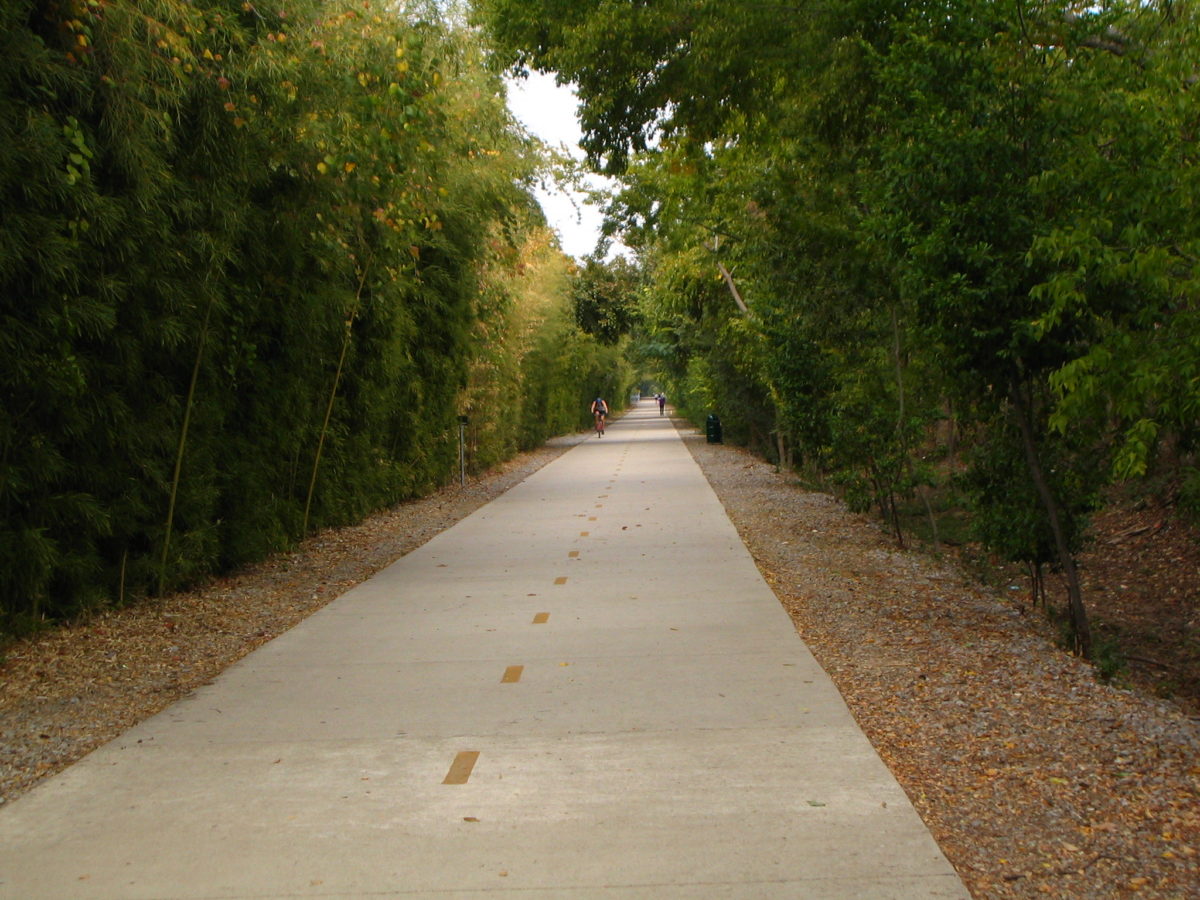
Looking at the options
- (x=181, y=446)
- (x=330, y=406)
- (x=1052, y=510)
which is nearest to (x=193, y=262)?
(x=181, y=446)

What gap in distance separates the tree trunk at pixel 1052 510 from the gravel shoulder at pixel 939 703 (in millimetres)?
351

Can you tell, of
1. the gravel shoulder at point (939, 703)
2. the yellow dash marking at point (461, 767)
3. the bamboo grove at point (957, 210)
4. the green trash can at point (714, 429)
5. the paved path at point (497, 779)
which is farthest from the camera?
the green trash can at point (714, 429)

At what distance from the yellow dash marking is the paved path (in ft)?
0.04

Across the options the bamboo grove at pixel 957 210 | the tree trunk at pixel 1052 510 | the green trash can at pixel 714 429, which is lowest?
the green trash can at pixel 714 429

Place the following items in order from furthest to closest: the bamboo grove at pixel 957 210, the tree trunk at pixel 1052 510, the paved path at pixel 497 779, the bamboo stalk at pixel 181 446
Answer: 1. the bamboo stalk at pixel 181 446
2. the tree trunk at pixel 1052 510
3. the bamboo grove at pixel 957 210
4. the paved path at pixel 497 779

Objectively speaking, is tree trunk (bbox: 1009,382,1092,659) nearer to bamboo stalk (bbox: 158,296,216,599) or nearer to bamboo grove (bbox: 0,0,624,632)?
bamboo grove (bbox: 0,0,624,632)

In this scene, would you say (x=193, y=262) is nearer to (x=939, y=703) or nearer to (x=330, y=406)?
(x=330, y=406)

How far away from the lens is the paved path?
12.1ft

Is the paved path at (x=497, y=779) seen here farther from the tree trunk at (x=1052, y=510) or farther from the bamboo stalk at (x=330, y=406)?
the bamboo stalk at (x=330, y=406)

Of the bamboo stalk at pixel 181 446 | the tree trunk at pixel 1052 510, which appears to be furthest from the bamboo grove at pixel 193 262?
the tree trunk at pixel 1052 510

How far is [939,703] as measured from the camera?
5652mm

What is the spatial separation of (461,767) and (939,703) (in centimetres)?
237

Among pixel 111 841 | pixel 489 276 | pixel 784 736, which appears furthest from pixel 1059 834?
pixel 489 276

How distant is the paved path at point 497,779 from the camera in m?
3.70
